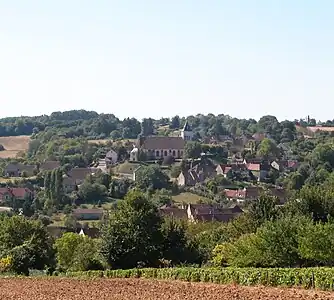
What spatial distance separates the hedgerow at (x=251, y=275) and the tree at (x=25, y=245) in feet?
29.5

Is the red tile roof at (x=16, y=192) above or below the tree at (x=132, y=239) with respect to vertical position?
below

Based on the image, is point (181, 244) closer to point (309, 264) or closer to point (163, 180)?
point (309, 264)

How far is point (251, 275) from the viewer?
37906mm

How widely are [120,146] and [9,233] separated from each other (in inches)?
4412

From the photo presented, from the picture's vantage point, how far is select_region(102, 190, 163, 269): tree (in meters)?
52.1

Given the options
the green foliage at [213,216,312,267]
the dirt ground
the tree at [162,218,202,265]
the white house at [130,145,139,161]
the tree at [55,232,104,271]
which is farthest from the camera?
the white house at [130,145,139,161]

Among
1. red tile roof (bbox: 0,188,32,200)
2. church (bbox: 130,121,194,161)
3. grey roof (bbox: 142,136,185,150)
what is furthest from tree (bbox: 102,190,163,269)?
grey roof (bbox: 142,136,185,150)

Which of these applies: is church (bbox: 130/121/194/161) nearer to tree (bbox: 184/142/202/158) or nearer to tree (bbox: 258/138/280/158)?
tree (bbox: 184/142/202/158)

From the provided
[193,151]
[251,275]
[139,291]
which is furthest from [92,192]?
[139,291]

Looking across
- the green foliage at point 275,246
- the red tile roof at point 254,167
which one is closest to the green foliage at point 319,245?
the green foliage at point 275,246

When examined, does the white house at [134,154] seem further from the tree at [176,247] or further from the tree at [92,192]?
the tree at [176,247]

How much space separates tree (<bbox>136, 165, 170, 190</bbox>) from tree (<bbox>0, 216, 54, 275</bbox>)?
6328cm

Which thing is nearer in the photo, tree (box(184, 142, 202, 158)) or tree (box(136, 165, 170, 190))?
tree (box(136, 165, 170, 190))

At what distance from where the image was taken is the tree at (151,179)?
414ft
